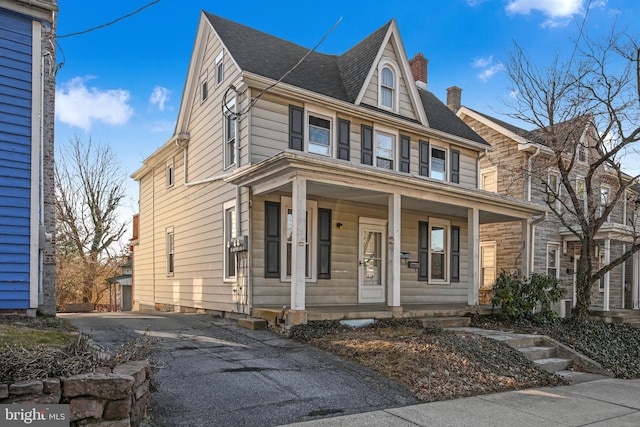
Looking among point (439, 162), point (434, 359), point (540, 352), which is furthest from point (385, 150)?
point (434, 359)

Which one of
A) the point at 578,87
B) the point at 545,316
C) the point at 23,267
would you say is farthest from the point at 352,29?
the point at 23,267

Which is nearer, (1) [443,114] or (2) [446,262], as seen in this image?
(2) [446,262]

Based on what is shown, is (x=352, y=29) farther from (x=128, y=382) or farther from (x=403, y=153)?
(x=128, y=382)

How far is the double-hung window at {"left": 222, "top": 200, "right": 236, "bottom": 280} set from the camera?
10.2m

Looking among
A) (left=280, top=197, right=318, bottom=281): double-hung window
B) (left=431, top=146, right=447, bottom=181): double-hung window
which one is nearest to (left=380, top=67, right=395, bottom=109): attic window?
(left=431, top=146, right=447, bottom=181): double-hung window

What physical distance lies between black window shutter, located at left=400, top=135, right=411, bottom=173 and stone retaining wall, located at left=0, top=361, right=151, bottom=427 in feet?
32.3

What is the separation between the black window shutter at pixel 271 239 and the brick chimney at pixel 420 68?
913 centimetres

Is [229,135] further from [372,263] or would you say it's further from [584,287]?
[584,287]

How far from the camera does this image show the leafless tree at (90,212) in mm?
22234

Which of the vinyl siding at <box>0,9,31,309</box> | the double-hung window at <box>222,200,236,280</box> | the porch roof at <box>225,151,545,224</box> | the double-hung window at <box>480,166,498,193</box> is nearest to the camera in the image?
the vinyl siding at <box>0,9,31,309</box>

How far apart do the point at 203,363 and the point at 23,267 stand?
3.84m

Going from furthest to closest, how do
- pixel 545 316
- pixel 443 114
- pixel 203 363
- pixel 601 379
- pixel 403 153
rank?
pixel 443 114
pixel 403 153
pixel 545 316
pixel 601 379
pixel 203 363

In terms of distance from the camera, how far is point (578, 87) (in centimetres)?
1099

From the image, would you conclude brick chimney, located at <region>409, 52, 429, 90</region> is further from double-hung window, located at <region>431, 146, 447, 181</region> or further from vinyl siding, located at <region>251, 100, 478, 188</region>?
vinyl siding, located at <region>251, 100, 478, 188</region>
